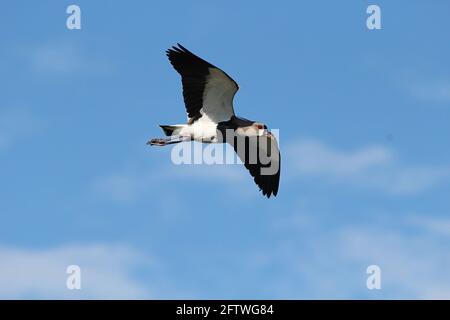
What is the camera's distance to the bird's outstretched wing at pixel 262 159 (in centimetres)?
2303

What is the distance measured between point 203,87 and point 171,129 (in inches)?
57.9

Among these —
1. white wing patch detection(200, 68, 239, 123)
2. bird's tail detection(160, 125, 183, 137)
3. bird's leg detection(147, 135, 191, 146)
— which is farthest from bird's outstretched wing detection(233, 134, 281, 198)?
bird's tail detection(160, 125, 183, 137)

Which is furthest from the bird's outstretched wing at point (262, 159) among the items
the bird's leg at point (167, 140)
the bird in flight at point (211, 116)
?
the bird's leg at point (167, 140)

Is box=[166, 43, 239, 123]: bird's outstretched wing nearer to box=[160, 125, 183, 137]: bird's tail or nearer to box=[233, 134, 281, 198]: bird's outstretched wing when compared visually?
box=[160, 125, 183, 137]: bird's tail

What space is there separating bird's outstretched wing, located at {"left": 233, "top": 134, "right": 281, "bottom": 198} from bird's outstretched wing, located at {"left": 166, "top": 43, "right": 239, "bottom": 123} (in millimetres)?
1233

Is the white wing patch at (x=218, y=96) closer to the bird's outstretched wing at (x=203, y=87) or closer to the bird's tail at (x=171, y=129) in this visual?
the bird's outstretched wing at (x=203, y=87)

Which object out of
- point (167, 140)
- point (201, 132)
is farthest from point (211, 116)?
point (167, 140)

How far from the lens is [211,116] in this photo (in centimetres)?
2216

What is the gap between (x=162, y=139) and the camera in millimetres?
21656

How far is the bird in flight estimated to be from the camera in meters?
21.2
